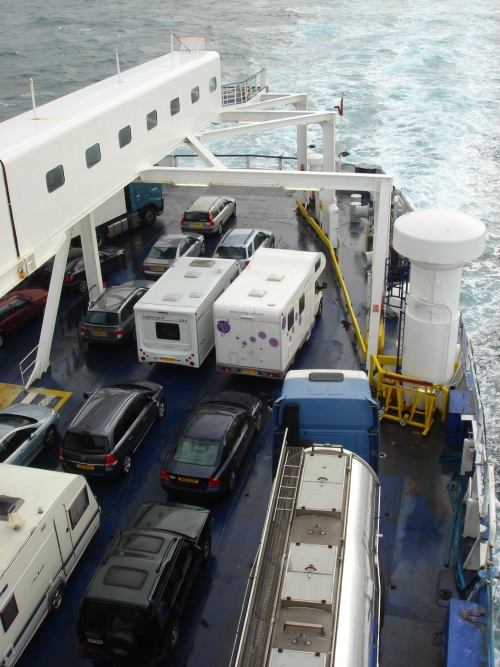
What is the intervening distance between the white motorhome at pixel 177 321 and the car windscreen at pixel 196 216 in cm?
799

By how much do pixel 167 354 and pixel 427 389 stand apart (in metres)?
6.39

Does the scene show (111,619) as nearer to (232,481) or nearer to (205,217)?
(232,481)

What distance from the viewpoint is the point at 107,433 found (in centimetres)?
1377

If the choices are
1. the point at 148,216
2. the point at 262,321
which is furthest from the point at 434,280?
the point at 148,216

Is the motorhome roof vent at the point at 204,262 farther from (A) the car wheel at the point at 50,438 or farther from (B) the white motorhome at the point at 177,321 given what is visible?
(A) the car wheel at the point at 50,438

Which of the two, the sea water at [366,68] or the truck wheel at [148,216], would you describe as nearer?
the truck wheel at [148,216]

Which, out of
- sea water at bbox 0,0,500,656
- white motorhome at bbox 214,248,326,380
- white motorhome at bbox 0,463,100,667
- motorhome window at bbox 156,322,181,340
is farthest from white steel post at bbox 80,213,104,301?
sea water at bbox 0,0,500,656

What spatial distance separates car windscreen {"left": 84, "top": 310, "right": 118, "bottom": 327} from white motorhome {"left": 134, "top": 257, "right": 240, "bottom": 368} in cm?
163

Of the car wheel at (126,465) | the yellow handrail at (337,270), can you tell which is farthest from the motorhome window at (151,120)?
the car wheel at (126,465)

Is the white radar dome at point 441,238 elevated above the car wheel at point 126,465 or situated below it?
above

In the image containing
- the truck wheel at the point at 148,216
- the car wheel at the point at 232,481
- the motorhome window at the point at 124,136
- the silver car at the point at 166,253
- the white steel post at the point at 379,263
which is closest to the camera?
the car wheel at the point at 232,481

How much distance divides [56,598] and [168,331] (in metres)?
7.41

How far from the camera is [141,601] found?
983 centimetres

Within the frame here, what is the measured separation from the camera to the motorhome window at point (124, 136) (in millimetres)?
18172
